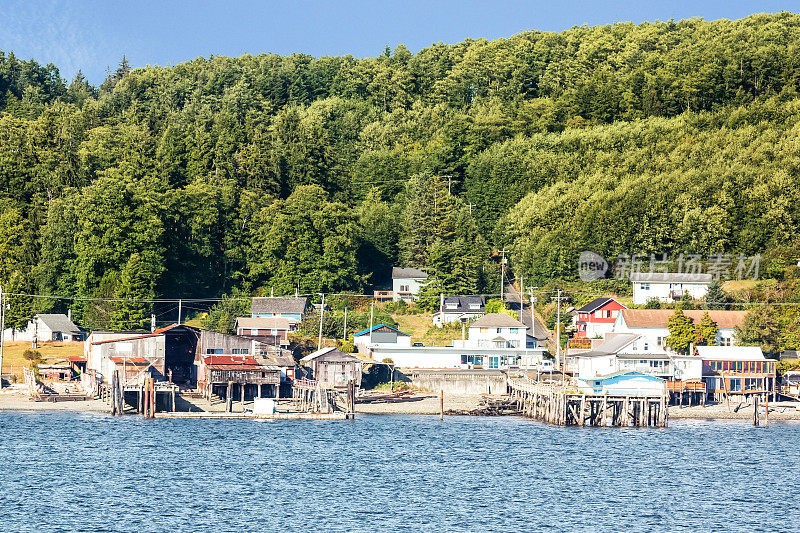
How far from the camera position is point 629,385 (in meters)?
79.6

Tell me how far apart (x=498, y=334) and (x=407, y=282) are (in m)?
22.4

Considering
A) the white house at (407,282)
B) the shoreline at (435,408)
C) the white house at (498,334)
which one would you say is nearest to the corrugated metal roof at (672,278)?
the white house at (498,334)

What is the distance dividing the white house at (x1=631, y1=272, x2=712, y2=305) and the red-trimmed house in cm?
638

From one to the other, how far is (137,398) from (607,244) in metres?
62.2

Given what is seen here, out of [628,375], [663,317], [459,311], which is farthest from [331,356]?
[663,317]

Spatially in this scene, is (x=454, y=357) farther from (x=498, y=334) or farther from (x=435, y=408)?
(x=435, y=408)

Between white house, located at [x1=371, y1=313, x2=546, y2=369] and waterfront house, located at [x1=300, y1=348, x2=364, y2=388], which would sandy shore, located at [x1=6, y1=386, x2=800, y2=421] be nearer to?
waterfront house, located at [x1=300, y1=348, x2=364, y2=388]

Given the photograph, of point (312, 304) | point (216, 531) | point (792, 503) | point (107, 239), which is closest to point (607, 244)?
point (312, 304)

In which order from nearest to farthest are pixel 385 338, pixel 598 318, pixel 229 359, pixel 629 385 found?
pixel 629 385, pixel 229 359, pixel 385 338, pixel 598 318

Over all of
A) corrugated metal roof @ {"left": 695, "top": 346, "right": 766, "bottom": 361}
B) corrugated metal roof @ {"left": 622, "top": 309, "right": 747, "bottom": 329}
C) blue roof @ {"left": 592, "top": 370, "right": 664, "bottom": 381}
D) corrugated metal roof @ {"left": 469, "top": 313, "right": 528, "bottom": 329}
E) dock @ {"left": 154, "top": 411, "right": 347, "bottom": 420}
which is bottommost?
dock @ {"left": 154, "top": 411, "right": 347, "bottom": 420}

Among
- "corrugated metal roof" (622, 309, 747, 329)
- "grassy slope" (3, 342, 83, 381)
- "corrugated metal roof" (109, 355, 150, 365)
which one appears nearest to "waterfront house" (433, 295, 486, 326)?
"corrugated metal roof" (622, 309, 747, 329)

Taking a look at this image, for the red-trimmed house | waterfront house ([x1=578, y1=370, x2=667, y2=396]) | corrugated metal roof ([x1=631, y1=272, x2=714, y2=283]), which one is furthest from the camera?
corrugated metal roof ([x1=631, y1=272, x2=714, y2=283])

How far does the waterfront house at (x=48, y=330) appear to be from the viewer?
10044 cm

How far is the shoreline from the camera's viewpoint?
81750 millimetres
